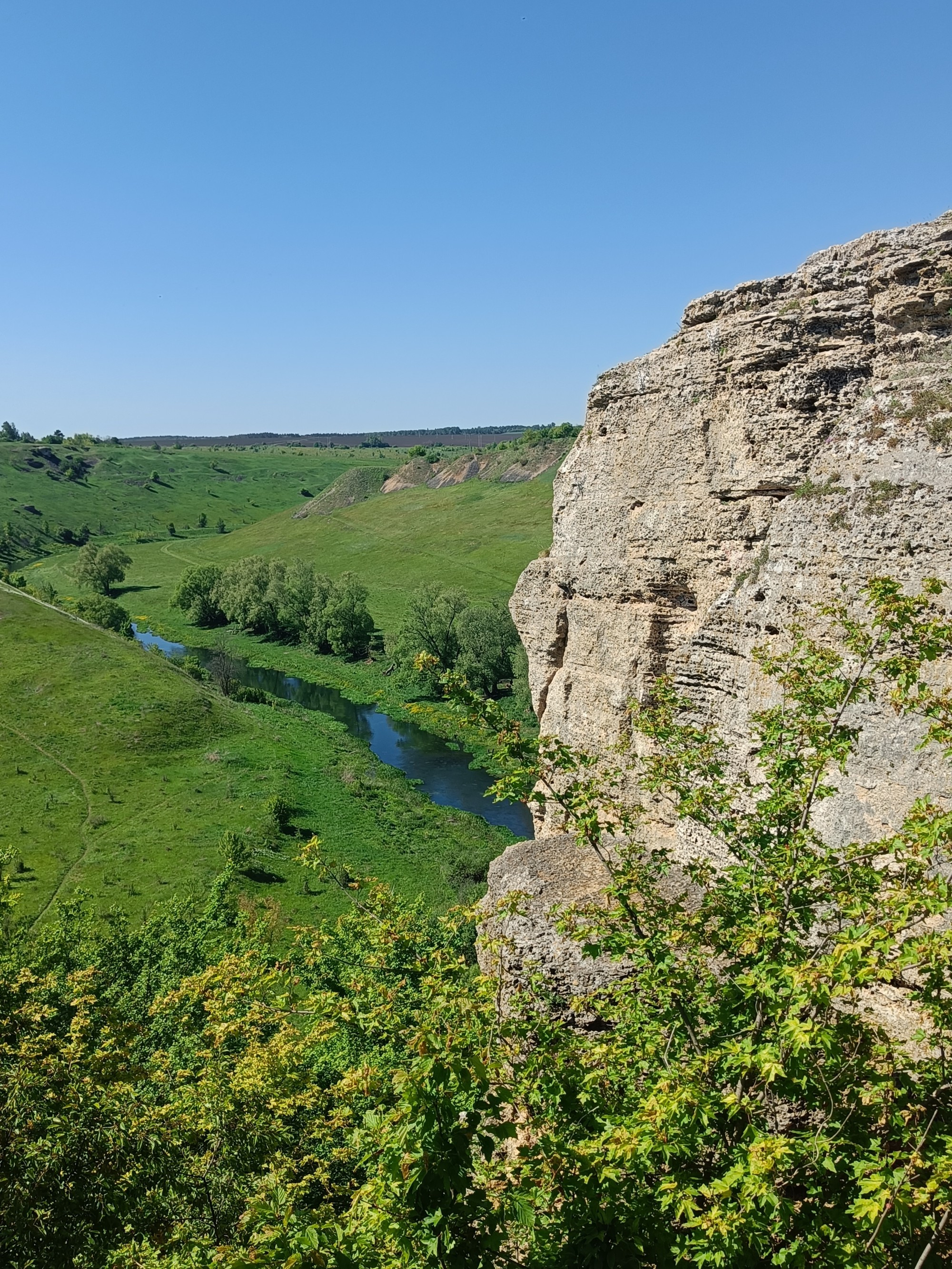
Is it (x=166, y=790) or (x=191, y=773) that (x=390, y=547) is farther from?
(x=166, y=790)

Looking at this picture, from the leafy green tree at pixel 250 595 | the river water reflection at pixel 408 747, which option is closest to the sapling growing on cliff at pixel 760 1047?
the river water reflection at pixel 408 747

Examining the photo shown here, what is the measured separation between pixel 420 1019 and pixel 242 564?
296 ft

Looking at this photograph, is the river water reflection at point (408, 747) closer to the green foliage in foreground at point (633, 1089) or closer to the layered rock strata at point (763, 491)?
the layered rock strata at point (763, 491)

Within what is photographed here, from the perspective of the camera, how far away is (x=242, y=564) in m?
94.4

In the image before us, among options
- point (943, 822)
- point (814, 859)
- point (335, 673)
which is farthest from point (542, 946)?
point (335, 673)

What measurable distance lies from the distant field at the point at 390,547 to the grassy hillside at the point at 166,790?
838 inches

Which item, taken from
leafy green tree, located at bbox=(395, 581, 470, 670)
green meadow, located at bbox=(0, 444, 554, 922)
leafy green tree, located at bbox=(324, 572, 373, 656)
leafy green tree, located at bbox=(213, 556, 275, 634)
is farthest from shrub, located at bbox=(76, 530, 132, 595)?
leafy green tree, located at bbox=(395, 581, 470, 670)

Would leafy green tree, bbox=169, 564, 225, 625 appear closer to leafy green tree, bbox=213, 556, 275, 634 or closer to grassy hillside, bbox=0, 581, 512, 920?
leafy green tree, bbox=213, 556, 275, 634

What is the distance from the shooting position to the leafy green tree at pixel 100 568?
10512 centimetres

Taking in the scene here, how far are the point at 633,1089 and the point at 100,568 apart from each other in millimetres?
112023

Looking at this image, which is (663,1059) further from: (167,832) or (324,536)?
(324,536)

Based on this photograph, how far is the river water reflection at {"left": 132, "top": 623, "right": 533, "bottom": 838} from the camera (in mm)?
46250

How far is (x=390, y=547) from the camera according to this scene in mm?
116312

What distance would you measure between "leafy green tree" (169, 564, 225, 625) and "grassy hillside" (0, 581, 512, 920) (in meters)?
25.9
